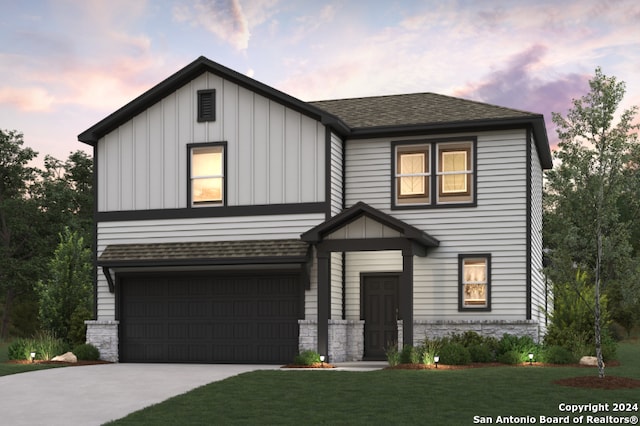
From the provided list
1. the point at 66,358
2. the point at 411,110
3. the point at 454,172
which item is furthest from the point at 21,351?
the point at 411,110

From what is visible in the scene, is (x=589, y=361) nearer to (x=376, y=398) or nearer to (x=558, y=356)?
(x=558, y=356)

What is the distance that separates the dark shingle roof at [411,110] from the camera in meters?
23.6

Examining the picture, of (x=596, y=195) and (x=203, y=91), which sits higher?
(x=203, y=91)

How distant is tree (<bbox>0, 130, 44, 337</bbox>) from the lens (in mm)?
42812

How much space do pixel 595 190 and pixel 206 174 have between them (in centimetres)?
1213

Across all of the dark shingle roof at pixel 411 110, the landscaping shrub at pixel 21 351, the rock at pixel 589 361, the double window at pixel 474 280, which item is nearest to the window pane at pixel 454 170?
the dark shingle roof at pixel 411 110

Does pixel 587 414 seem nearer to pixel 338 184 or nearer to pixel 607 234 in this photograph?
pixel 607 234

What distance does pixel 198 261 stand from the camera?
23.5 metres

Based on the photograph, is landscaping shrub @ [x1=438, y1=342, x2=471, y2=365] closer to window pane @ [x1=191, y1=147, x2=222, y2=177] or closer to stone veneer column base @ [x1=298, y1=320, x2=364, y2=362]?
stone veneer column base @ [x1=298, y1=320, x2=364, y2=362]

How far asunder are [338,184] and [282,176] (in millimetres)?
1652

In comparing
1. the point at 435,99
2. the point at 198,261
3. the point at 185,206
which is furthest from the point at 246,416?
the point at 435,99

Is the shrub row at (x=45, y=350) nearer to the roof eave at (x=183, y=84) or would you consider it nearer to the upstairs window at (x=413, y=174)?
the roof eave at (x=183, y=84)

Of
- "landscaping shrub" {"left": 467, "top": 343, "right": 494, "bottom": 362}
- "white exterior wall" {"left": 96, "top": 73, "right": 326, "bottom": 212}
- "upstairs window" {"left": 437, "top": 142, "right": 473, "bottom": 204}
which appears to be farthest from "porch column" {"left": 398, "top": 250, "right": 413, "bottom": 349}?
"white exterior wall" {"left": 96, "top": 73, "right": 326, "bottom": 212}

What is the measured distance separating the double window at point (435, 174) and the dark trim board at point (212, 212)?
257cm
